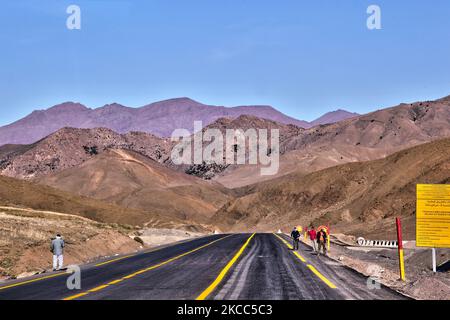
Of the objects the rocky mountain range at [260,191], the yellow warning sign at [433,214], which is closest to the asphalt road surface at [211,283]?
the yellow warning sign at [433,214]

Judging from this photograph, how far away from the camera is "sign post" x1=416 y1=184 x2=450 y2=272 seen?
19359 mm

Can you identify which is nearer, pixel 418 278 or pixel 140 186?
pixel 418 278

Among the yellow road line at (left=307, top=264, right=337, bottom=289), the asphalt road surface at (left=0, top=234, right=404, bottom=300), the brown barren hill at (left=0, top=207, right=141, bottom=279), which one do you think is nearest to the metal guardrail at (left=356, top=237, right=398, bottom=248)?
the brown barren hill at (left=0, top=207, right=141, bottom=279)

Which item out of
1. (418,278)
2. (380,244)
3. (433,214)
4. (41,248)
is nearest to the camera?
(418,278)

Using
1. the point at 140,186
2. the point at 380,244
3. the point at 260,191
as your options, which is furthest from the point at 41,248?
the point at 140,186

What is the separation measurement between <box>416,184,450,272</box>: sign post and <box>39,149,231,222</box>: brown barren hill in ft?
392

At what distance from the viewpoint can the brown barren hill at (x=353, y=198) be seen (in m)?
71.8

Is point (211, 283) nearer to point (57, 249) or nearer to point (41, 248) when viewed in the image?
point (57, 249)

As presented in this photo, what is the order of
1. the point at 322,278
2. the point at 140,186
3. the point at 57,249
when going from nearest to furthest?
the point at 322,278
the point at 57,249
the point at 140,186

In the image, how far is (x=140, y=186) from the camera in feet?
555

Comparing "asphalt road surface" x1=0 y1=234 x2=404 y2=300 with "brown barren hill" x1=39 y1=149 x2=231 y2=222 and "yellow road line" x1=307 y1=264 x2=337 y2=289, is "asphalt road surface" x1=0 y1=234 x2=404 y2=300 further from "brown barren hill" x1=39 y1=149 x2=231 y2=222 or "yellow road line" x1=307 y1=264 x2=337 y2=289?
"brown barren hill" x1=39 y1=149 x2=231 y2=222
